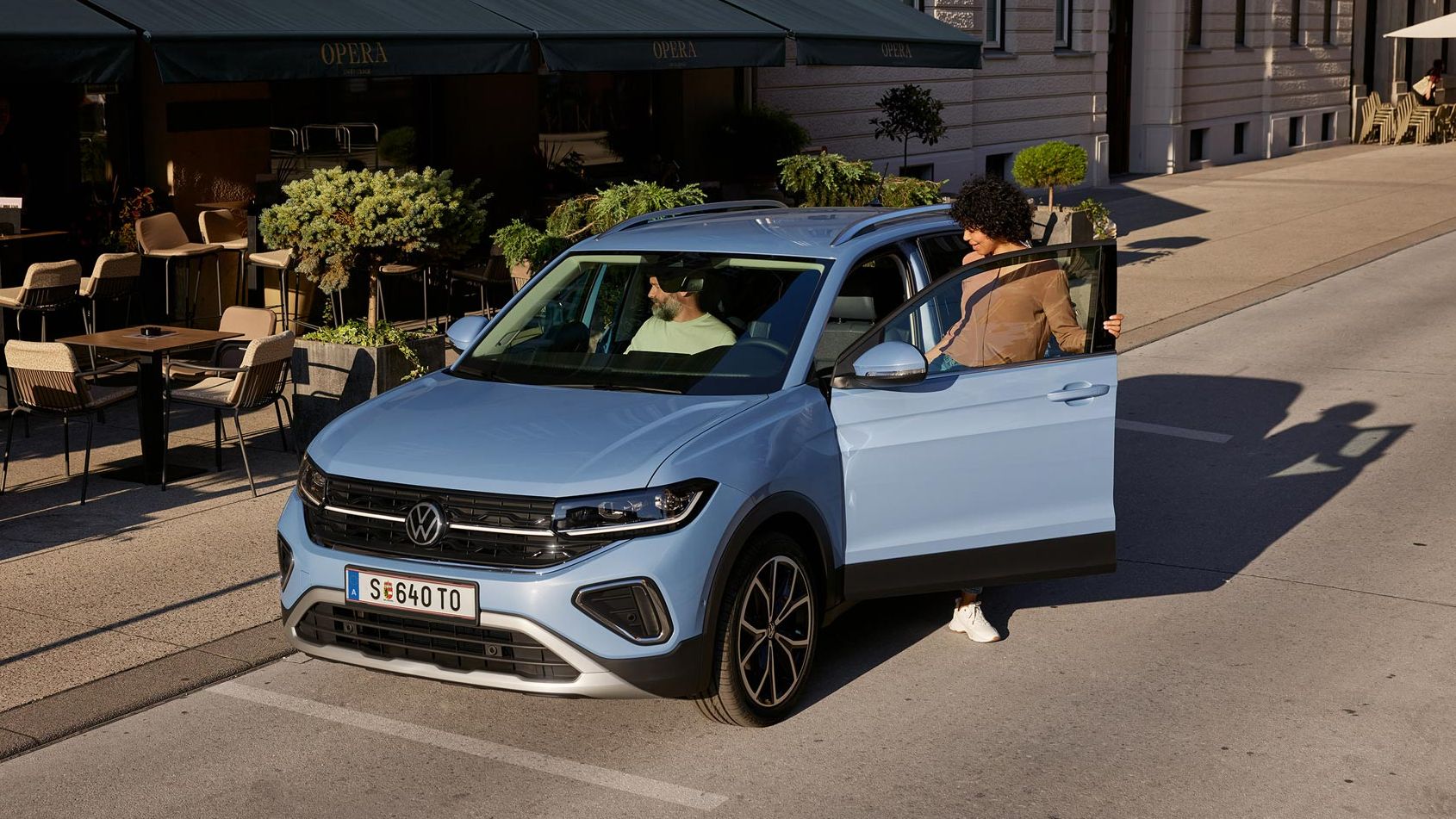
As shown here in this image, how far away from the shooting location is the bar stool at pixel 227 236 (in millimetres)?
13469

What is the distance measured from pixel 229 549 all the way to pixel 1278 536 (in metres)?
5.15

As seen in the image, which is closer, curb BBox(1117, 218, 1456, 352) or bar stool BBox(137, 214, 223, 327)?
bar stool BBox(137, 214, 223, 327)

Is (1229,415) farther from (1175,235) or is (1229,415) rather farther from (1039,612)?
(1175,235)

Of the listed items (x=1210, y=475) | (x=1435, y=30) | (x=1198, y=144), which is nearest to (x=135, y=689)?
(x=1210, y=475)

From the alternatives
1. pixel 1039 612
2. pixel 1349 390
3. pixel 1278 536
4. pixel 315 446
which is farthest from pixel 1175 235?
pixel 315 446

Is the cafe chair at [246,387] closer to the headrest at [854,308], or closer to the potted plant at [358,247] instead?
the potted plant at [358,247]

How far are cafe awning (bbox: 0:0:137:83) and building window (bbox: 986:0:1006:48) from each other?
18.6 meters

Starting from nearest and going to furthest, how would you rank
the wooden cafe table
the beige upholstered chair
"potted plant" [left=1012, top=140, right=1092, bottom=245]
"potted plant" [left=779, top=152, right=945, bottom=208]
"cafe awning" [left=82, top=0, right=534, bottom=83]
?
the wooden cafe table
"cafe awning" [left=82, top=0, right=534, bottom=83]
the beige upholstered chair
"potted plant" [left=779, top=152, right=945, bottom=208]
"potted plant" [left=1012, top=140, right=1092, bottom=245]

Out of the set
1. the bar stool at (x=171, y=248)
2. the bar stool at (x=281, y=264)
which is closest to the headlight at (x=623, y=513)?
the bar stool at (x=281, y=264)

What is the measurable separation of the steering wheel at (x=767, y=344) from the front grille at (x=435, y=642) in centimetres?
155

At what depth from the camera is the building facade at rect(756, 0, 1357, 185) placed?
23438 mm

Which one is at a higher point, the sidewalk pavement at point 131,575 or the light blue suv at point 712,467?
the light blue suv at point 712,467

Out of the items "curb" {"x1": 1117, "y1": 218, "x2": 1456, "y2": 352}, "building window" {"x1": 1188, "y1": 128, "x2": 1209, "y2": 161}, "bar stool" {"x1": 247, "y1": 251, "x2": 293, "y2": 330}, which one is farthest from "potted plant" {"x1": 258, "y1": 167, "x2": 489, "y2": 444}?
"building window" {"x1": 1188, "y1": 128, "x2": 1209, "y2": 161}

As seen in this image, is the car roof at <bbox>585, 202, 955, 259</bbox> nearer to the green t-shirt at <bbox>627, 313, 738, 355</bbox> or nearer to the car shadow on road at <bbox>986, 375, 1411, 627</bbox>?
the green t-shirt at <bbox>627, 313, 738, 355</bbox>
